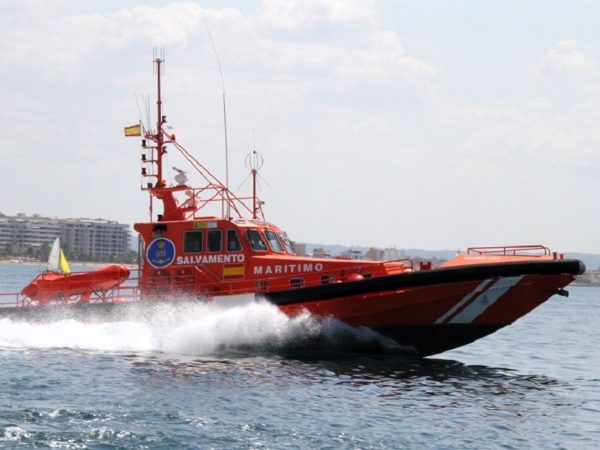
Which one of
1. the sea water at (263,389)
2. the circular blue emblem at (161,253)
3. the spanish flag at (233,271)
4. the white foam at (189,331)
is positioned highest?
the circular blue emblem at (161,253)

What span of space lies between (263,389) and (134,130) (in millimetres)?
8396

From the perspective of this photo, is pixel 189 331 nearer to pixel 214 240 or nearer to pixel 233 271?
pixel 233 271

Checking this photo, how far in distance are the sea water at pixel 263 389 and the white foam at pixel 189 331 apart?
1.0 inches

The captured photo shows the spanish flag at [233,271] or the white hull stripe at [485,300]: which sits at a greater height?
the spanish flag at [233,271]

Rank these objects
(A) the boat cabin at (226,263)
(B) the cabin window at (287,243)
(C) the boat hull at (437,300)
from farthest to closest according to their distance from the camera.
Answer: (B) the cabin window at (287,243), (A) the boat cabin at (226,263), (C) the boat hull at (437,300)

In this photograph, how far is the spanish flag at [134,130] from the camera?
69.9 feet

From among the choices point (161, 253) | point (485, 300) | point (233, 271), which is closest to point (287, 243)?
point (233, 271)

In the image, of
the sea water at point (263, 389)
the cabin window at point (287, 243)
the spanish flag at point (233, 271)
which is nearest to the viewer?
the sea water at point (263, 389)

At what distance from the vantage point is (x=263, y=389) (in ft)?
50.1

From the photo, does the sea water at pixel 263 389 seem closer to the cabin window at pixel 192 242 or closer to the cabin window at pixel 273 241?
the cabin window at pixel 192 242

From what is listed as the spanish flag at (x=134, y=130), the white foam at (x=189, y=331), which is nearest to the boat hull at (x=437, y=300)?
the white foam at (x=189, y=331)

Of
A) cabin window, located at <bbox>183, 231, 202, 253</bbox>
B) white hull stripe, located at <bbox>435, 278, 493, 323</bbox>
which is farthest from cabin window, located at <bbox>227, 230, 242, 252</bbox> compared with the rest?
white hull stripe, located at <bbox>435, 278, 493, 323</bbox>

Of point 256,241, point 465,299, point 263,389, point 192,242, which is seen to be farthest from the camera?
point 192,242

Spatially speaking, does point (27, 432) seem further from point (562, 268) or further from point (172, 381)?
point (562, 268)
